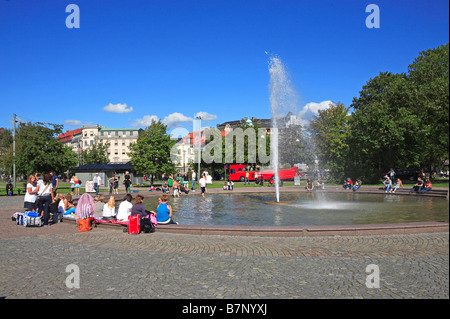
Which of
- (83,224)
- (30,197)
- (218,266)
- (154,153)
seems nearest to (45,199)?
(30,197)

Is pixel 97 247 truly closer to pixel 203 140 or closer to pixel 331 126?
pixel 331 126

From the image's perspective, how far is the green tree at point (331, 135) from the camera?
160 ft

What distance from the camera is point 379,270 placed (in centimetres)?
629

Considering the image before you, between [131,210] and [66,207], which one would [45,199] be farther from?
[131,210]

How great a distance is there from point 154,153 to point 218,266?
42.0m

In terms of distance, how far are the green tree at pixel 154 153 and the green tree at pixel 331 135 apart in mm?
23371

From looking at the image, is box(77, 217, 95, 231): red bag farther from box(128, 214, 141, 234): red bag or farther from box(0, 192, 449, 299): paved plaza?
box(128, 214, 141, 234): red bag

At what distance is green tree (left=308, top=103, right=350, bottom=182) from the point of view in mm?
48750

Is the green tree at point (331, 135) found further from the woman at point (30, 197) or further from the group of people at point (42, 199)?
the woman at point (30, 197)

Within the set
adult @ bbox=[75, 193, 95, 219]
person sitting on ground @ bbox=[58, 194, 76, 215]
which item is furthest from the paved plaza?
person sitting on ground @ bbox=[58, 194, 76, 215]

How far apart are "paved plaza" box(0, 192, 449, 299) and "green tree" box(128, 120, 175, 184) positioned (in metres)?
36.7

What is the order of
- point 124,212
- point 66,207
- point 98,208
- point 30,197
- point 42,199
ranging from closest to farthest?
point 124,212 < point 42,199 < point 30,197 < point 98,208 < point 66,207

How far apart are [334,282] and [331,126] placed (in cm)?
5895

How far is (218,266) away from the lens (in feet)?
22.6
